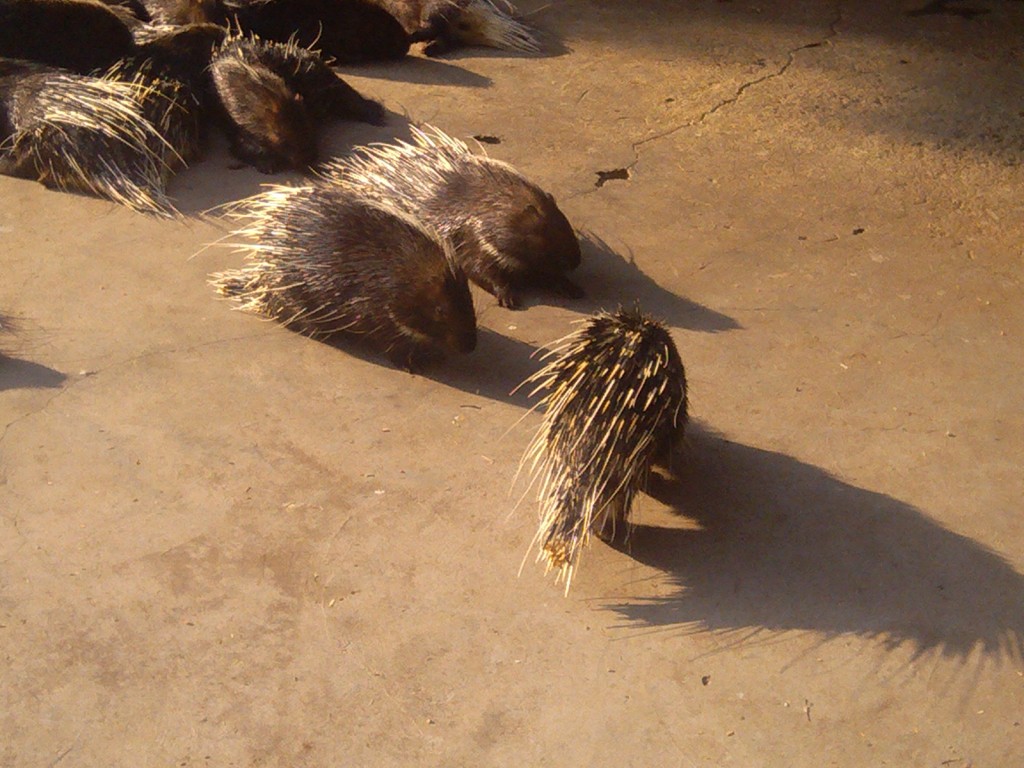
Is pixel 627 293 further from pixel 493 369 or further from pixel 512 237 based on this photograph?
pixel 493 369

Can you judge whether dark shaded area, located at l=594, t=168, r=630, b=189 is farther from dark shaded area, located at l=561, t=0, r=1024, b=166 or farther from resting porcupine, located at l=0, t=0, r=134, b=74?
resting porcupine, located at l=0, t=0, r=134, b=74

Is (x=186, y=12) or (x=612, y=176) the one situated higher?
(x=186, y=12)

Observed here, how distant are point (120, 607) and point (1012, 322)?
3342 mm

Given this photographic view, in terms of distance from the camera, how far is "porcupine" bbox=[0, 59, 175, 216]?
17.8 ft

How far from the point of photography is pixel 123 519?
139 inches

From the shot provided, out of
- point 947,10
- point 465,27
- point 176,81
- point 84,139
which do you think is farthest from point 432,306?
point 947,10

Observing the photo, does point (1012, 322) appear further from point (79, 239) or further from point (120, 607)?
point (79, 239)

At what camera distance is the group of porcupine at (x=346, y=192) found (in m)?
3.35

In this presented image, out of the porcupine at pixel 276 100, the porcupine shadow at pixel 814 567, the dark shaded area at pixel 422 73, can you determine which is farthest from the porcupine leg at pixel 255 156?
the porcupine shadow at pixel 814 567

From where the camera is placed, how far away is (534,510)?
359 cm

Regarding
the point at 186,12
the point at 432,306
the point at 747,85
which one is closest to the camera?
the point at 432,306

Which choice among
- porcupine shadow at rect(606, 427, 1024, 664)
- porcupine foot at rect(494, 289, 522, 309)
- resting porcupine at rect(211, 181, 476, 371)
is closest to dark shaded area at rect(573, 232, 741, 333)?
porcupine foot at rect(494, 289, 522, 309)

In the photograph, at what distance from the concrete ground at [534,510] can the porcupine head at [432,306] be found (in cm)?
15

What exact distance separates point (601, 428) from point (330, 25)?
4.39m
